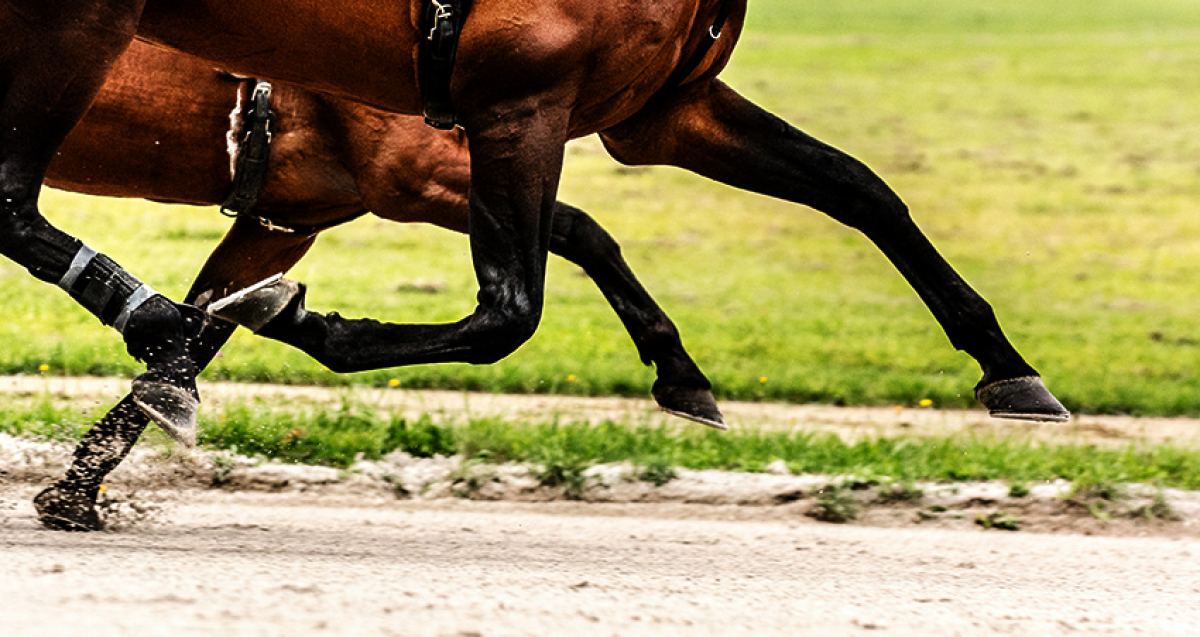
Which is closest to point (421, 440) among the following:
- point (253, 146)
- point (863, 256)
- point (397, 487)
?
point (397, 487)

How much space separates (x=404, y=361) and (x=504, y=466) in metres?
1.46

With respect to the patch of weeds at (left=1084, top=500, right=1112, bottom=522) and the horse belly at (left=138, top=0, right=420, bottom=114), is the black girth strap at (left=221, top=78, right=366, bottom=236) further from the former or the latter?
the patch of weeds at (left=1084, top=500, right=1112, bottom=522)

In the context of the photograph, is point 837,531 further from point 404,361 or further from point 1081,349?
point 1081,349

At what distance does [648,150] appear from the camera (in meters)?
4.27

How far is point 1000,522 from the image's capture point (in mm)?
4945

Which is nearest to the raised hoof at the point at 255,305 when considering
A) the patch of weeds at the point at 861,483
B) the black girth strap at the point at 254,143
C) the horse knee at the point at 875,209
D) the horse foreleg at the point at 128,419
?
the horse foreleg at the point at 128,419

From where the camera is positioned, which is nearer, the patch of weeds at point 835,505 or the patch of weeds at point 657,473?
the patch of weeds at point 835,505

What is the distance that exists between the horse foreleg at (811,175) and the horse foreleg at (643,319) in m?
0.65

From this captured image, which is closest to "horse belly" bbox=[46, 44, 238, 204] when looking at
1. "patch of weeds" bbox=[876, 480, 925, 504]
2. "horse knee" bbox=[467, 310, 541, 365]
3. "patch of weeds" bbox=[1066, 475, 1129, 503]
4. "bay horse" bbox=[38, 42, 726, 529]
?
"bay horse" bbox=[38, 42, 726, 529]

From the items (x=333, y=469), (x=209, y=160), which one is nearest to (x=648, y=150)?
(x=209, y=160)

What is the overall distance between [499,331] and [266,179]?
4.45ft

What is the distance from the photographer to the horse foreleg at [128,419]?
14.5 feet

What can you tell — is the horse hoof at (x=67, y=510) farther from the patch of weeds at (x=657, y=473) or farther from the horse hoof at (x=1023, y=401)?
the horse hoof at (x=1023, y=401)

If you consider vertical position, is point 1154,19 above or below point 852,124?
above
